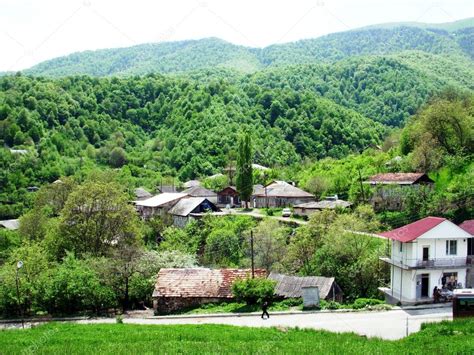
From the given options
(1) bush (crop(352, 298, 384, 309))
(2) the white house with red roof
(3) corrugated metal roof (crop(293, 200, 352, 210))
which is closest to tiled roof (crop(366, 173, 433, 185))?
(3) corrugated metal roof (crop(293, 200, 352, 210))

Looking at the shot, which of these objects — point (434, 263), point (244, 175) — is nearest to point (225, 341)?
point (434, 263)

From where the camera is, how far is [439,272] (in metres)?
28.8

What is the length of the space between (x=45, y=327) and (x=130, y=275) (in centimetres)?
1000

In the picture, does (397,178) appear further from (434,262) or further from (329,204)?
(434,262)

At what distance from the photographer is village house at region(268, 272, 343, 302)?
30625mm

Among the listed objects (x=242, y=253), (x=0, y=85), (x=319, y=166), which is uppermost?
(x=0, y=85)

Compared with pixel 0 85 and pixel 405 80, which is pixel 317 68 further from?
pixel 0 85

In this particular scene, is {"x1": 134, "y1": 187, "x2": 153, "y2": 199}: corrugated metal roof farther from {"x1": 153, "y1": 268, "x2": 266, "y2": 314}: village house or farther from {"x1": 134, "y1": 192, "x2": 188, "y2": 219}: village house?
{"x1": 153, "y1": 268, "x2": 266, "y2": 314}: village house

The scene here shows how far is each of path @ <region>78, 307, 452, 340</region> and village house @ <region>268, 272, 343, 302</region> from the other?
270 cm

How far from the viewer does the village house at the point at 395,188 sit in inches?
1924

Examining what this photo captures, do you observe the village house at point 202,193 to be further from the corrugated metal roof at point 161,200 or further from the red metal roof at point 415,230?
the red metal roof at point 415,230

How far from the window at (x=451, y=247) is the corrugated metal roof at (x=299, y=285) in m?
5.99

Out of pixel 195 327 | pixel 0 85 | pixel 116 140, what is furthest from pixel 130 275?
pixel 0 85

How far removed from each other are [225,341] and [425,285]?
12180 mm
